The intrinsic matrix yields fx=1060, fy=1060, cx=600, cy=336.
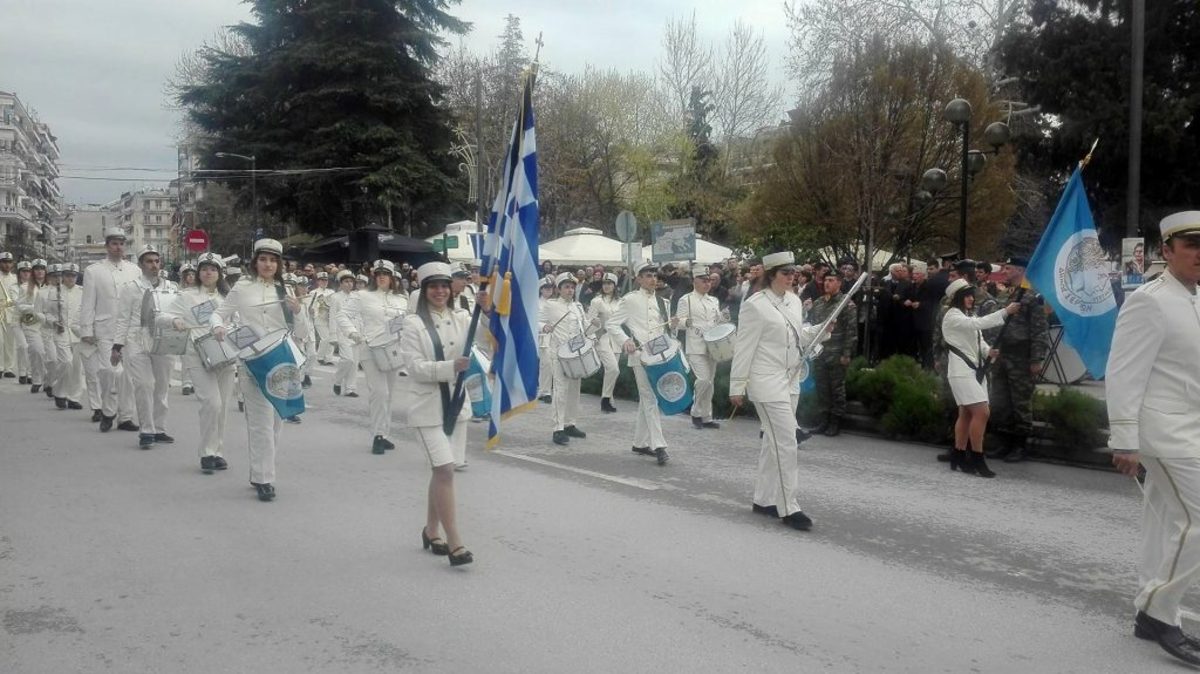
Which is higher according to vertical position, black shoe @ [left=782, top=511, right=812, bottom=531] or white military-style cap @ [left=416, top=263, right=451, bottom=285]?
white military-style cap @ [left=416, top=263, right=451, bottom=285]

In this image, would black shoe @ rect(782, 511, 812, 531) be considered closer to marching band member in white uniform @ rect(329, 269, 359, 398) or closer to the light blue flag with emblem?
the light blue flag with emblem

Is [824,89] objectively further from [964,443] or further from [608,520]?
[608,520]

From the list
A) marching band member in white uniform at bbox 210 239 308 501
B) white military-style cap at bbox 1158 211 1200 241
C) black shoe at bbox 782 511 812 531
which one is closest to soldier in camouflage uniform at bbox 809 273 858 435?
black shoe at bbox 782 511 812 531

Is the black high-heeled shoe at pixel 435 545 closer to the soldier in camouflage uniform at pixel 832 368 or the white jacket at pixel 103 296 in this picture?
the white jacket at pixel 103 296

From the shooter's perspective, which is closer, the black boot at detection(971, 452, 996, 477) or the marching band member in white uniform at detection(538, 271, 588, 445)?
the black boot at detection(971, 452, 996, 477)

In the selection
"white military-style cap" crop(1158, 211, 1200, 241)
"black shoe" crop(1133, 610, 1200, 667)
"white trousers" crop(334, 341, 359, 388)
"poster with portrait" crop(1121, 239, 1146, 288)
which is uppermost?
"poster with portrait" crop(1121, 239, 1146, 288)

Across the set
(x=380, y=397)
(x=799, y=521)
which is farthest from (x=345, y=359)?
(x=799, y=521)

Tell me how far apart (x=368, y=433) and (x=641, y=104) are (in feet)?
130

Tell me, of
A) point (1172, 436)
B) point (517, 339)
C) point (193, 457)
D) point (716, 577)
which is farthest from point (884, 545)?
point (193, 457)

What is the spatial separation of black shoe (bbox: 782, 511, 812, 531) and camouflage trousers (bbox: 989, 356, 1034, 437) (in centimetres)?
410

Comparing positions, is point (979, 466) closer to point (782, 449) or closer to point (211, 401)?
point (782, 449)

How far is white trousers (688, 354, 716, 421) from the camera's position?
13.5m

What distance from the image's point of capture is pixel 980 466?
10.1 metres

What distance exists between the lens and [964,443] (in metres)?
10.2
